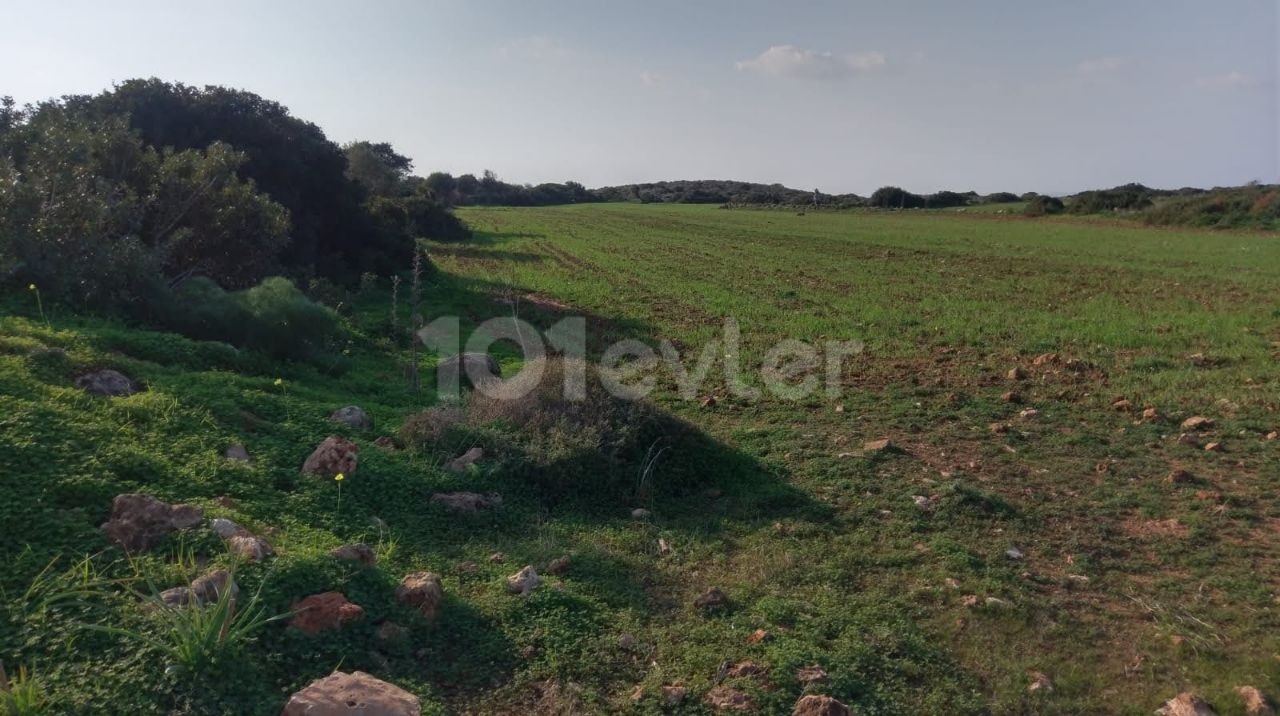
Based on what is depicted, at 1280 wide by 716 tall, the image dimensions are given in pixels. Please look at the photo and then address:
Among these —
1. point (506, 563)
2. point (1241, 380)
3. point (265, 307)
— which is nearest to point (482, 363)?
point (265, 307)

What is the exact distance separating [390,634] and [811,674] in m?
1.69

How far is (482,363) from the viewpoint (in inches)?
340

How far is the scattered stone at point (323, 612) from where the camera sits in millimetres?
3441

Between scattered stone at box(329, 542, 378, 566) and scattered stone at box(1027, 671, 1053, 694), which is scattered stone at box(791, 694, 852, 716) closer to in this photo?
scattered stone at box(1027, 671, 1053, 694)

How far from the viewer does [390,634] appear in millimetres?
3572

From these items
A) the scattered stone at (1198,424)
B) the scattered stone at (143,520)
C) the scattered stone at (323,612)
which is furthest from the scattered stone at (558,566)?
the scattered stone at (1198,424)

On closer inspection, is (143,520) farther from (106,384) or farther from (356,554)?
(106,384)

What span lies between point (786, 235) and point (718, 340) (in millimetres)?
19899

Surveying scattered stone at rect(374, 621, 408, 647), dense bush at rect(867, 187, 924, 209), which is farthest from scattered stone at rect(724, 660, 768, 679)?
dense bush at rect(867, 187, 924, 209)

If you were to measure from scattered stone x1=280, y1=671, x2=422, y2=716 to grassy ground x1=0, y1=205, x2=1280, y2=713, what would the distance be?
183mm

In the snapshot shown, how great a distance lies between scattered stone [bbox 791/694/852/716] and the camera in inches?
126

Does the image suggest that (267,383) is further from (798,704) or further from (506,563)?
(798,704)

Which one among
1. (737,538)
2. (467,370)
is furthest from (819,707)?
(467,370)

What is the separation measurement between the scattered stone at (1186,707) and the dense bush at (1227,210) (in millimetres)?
32472
